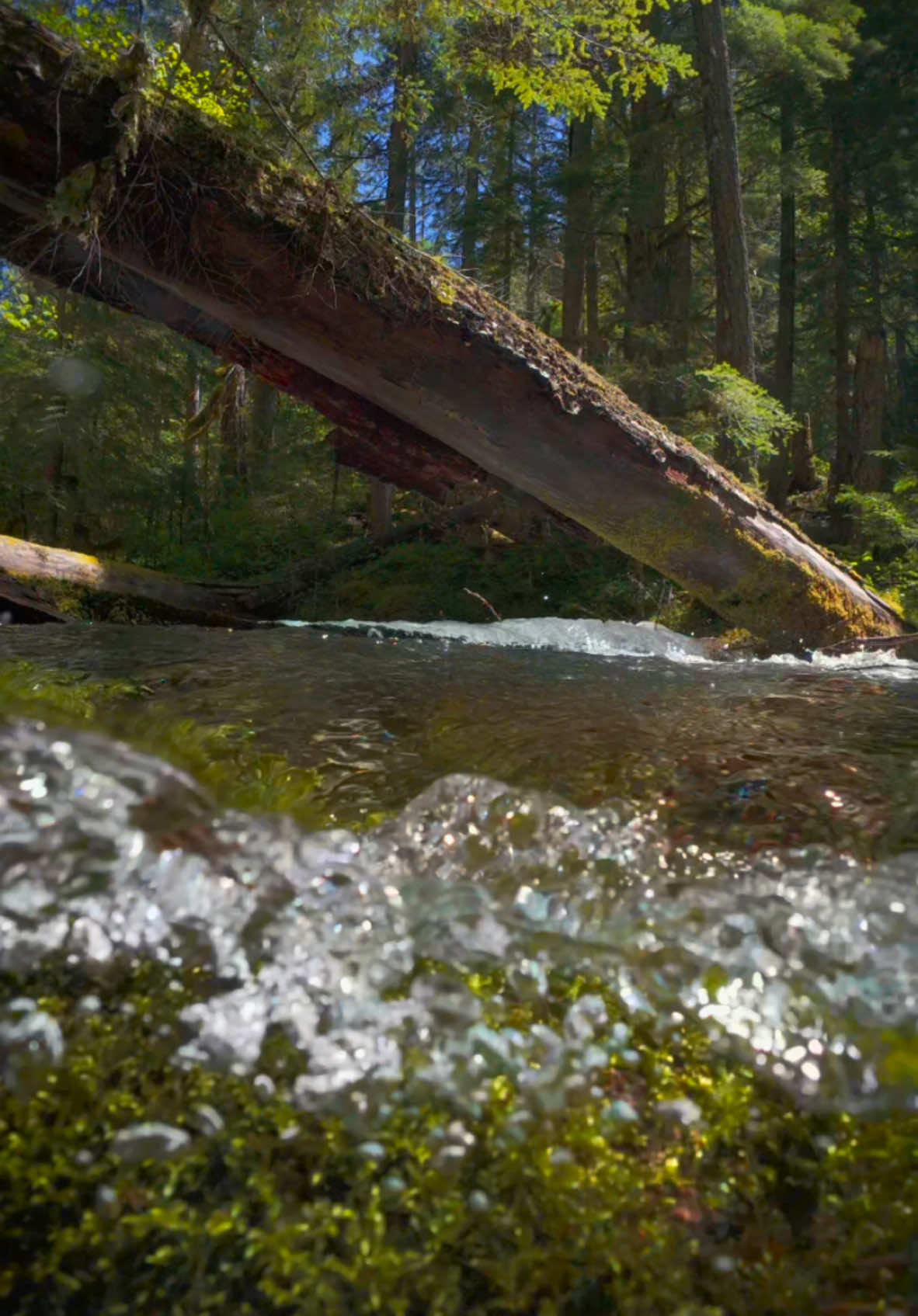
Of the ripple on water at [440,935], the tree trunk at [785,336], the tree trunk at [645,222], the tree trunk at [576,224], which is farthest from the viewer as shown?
the tree trunk at [785,336]

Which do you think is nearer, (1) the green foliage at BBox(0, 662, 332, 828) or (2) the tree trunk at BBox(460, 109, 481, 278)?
(1) the green foliage at BBox(0, 662, 332, 828)

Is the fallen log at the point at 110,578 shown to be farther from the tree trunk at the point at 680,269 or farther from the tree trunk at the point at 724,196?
the tree trunk at the point at 680,269

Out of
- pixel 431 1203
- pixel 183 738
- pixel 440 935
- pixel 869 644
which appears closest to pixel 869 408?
pixel 869 644

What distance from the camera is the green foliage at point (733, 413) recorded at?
8633mm

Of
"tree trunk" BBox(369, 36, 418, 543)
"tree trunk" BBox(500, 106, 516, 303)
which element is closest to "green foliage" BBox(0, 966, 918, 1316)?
"tree trunk" BBox(369, 36, 418, 543)

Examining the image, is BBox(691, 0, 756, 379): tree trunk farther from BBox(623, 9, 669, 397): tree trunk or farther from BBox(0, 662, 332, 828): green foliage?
BBox(0, 662, 332, 828): green foliage

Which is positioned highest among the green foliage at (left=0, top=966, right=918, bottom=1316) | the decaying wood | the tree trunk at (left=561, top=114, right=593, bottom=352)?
the tree trunk at (left=561, top=114, right=593, bottom=352)

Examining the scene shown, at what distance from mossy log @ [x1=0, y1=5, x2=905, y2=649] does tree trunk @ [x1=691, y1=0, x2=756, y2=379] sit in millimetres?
4587

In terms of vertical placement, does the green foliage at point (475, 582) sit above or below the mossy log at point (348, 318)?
below

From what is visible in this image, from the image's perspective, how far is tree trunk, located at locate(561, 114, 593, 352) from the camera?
14375 millimetres

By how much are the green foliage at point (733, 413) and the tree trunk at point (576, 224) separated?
549cm

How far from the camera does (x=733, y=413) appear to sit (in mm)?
8711

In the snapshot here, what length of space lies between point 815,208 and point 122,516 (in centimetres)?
1570

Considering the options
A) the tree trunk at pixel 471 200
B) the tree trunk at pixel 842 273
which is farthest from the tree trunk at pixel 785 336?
the tree trunk at pixel 471 200
